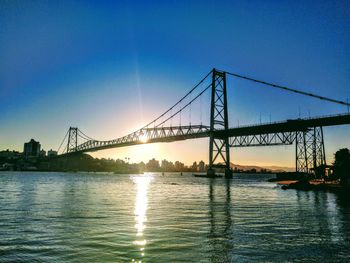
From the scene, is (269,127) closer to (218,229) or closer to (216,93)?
(216,93)

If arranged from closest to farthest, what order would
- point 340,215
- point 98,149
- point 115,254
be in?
point 115,254 → point 340,215 → point 98,149

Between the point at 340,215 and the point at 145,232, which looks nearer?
the point at 145,232

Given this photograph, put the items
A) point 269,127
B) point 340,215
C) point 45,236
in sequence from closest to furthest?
1. point 45,236
2. point 340,215
3. point 269,127

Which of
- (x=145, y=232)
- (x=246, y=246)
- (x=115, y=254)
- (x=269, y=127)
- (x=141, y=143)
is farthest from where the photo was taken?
(x=141, y=143)

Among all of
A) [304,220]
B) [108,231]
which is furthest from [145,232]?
[304,220]

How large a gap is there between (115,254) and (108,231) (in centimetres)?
361

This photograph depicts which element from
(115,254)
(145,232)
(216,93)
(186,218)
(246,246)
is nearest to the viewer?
(115,254)

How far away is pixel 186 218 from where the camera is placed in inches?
637

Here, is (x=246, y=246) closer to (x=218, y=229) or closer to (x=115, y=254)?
(x=218, y=229)

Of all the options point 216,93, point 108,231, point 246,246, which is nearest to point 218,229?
point 246,246

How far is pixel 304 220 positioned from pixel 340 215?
3503 millimetres

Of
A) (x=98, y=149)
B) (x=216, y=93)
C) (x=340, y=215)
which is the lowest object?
(x=340, y=215)

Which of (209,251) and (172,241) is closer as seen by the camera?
(209,251)

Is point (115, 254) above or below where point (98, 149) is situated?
below
